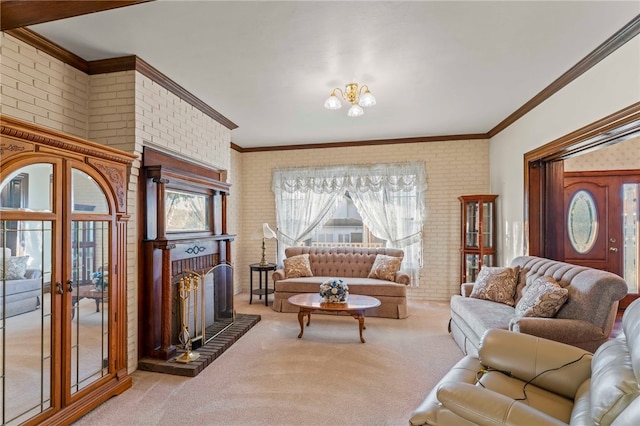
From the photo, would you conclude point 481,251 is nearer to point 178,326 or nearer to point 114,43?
point 178,326

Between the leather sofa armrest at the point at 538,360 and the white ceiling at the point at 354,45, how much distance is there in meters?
2.19

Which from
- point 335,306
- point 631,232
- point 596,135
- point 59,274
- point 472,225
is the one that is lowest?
point 335,306

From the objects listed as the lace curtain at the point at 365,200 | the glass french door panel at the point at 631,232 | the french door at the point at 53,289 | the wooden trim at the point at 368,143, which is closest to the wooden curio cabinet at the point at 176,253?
the french door at the point at 53,289

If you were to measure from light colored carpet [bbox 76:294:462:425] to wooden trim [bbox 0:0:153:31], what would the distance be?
101 inches

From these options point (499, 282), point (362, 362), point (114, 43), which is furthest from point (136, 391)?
point (499, 282)

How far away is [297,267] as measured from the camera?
213 inches

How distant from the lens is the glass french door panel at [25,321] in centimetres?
195

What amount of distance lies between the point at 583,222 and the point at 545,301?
2991mm

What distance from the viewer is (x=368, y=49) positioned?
2764mm

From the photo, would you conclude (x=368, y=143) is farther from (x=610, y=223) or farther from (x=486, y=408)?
(x=486, y=408)

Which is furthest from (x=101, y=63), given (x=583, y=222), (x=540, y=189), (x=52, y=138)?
(x=583, y=222)

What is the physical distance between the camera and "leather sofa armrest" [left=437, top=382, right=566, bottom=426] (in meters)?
1.31

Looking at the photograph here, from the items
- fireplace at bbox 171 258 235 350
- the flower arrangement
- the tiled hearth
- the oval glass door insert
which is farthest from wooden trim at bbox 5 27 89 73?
the oval glass door insert

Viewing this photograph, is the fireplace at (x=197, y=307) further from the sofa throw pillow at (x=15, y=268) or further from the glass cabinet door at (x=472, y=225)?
the glass cabinet door at (x=472, y=225)
